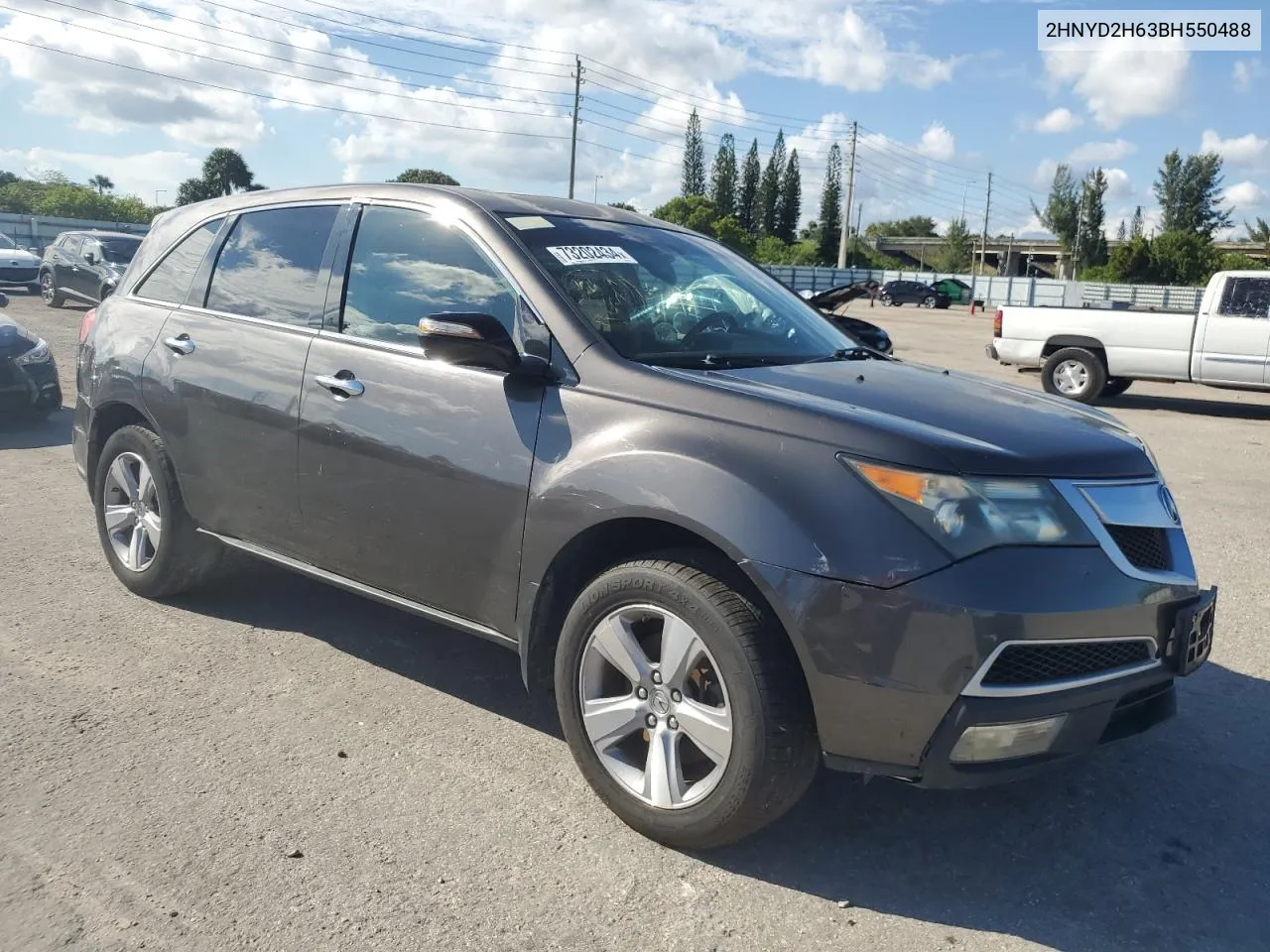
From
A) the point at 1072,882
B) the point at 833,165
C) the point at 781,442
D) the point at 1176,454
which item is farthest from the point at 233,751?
the point at 833,165

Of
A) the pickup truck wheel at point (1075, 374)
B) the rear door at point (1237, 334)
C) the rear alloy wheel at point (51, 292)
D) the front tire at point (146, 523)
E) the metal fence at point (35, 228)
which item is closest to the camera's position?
the front tire at point (146, 523)

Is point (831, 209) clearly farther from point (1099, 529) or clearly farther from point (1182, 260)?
point (1099, 529)

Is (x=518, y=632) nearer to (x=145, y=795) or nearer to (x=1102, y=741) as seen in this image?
(x=145, y=795)

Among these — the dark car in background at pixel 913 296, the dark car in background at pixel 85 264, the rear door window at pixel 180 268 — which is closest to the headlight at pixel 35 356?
the rear door window at pixel 180 268

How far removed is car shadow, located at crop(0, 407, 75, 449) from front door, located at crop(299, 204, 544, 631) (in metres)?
6.12

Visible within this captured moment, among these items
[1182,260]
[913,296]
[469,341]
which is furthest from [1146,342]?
[1182,260]

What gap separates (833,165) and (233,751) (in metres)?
113

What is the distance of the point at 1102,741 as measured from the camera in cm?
284

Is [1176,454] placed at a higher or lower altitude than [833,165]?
lower

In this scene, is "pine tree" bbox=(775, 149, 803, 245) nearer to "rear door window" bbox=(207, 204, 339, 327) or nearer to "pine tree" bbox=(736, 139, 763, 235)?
"pine tree" bbox=(736, 139, 763, 235)

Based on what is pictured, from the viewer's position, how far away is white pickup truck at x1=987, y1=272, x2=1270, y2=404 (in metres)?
13.4

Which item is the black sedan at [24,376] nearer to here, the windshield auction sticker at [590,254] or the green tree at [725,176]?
the windshield auction sticker at [590,254]

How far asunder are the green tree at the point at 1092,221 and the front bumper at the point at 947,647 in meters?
100

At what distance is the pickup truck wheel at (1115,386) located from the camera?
48.7ft
